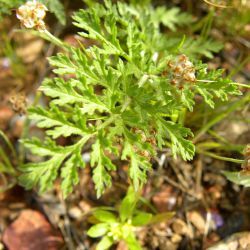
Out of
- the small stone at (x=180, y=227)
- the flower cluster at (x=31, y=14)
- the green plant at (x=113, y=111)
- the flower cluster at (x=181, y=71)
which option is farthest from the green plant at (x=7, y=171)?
the flower cluster at (x=181, y=71)

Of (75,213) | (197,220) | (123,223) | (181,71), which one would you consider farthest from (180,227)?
(181,71)

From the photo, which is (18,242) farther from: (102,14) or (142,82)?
(102,14)

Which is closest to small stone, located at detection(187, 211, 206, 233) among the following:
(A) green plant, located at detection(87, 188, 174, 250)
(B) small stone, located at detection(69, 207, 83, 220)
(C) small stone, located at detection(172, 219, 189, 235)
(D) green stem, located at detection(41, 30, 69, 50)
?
(C) small stone, located at detection(172, 219, 189, 235)

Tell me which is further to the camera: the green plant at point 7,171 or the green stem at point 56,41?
the green plant at point 7,171

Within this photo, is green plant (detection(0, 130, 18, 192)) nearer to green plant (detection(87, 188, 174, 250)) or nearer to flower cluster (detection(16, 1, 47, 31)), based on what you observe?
green plant (detection(87, 188, 174, 250))

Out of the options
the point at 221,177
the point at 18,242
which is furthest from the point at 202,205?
the point at 18,242

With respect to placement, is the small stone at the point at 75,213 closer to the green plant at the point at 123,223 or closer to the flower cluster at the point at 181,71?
the green plant at the point at 123,223
